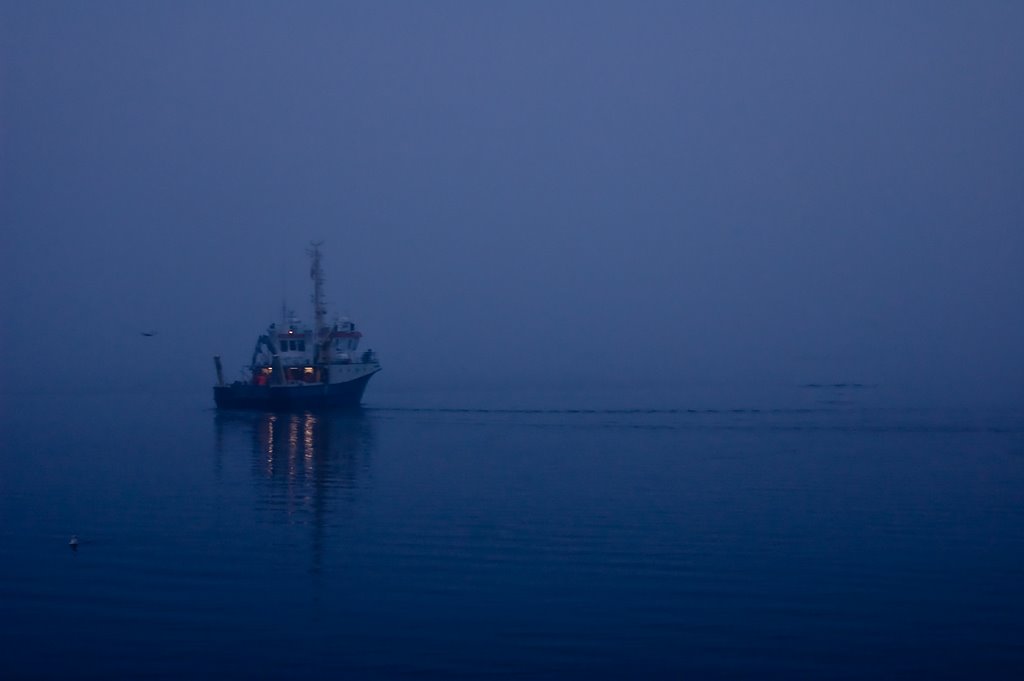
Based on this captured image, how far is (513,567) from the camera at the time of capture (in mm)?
14859

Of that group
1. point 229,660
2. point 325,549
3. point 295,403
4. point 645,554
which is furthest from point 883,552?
point 295,403

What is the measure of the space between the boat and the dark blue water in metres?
28.5

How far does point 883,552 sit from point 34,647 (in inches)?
482

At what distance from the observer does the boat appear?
6181 cm

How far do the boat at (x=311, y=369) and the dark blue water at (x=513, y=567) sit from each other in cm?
2850

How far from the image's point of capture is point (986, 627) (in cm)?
1159

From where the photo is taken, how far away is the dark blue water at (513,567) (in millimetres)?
10414

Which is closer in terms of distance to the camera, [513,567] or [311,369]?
[513,567]

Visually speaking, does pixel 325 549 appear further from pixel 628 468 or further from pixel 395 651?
pixel 628 468

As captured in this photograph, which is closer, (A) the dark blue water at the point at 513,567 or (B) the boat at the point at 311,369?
(A) the dark blue water at the point at 513,567

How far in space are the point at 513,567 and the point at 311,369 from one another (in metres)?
51.6

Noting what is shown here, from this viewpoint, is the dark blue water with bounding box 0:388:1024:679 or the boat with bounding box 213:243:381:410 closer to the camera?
the dark blue water with bounding box 0:388:1024:679

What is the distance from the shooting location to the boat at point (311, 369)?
6181 cm

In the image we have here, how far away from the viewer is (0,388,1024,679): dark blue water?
10.4 m
